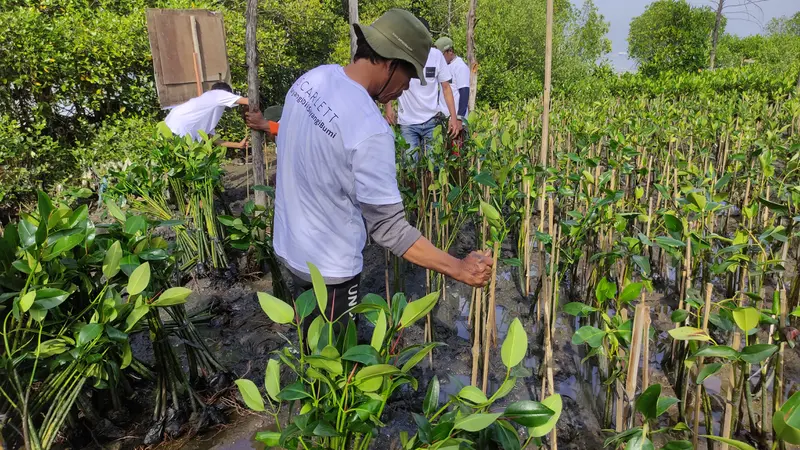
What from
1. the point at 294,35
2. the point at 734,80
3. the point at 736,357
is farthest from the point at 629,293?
the point at 734,80

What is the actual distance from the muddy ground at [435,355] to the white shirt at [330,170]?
1.79 ft

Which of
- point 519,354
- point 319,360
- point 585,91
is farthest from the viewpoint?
point 585,91

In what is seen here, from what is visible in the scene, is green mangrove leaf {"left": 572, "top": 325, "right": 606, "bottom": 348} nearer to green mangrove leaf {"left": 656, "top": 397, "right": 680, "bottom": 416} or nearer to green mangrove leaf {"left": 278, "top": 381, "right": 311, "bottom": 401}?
green mangrove leaf {"left": 656, "top": 397, "right": 680, "bottom": 416}

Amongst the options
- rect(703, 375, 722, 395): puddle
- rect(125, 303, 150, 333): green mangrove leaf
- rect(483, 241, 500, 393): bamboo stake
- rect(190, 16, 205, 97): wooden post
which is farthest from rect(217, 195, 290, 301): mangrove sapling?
rect(190, 16, 205, 97): wooden post

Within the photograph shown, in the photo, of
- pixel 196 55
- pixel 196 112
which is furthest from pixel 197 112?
pixel 196 55

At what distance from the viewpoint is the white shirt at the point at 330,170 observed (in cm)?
140

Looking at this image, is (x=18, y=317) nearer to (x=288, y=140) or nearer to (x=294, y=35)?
(x=288, y=140)

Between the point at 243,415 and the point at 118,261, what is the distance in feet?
2.84

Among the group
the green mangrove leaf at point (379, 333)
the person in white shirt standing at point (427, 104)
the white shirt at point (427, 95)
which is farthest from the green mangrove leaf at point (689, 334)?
the white shirt at point (427, 95)

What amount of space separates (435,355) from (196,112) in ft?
8.64

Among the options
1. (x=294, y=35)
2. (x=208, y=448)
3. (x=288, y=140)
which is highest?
(x=294, y=35)

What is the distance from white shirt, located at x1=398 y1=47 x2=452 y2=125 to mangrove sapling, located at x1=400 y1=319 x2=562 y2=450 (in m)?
3.25

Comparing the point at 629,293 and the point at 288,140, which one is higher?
the point at 288,140

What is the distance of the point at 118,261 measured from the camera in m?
1.54
